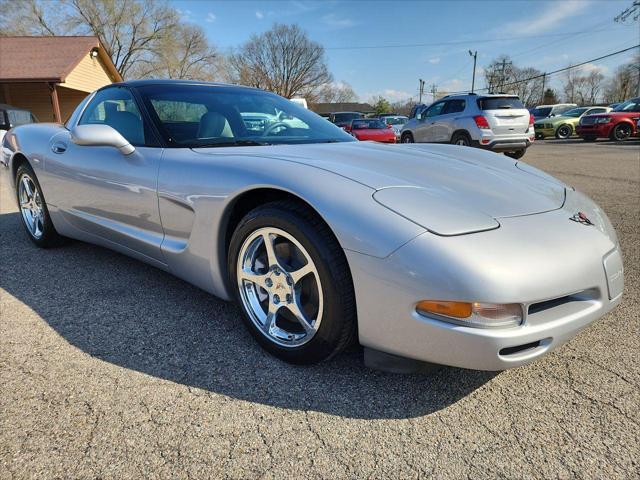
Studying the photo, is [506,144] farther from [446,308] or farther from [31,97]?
[31,97]

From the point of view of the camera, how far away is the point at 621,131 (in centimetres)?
1639

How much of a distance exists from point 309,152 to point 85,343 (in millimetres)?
1423

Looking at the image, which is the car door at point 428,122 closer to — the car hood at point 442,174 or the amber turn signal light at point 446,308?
the car hood at point 442,174

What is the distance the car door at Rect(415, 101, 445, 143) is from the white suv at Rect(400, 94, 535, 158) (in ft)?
1.45

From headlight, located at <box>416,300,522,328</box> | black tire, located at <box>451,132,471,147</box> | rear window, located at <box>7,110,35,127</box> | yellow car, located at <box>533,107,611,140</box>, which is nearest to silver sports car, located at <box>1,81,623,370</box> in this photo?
headlight, located at <box>416,300,522,328</box>

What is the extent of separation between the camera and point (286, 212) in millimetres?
1815

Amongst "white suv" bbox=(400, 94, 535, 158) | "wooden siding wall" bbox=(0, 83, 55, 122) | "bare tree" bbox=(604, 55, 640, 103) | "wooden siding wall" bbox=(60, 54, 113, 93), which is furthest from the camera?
"bare tree" bbox=(604, 55, 640, 103)

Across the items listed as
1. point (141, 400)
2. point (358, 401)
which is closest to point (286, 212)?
point (358, 401)

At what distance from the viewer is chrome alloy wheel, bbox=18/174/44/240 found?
360cm

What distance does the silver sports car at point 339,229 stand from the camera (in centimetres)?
146

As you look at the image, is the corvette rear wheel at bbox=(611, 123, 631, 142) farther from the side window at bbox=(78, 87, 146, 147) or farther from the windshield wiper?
the side window at bbox=(78, 87, 146, 147)

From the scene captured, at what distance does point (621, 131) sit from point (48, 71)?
21745 millimetres

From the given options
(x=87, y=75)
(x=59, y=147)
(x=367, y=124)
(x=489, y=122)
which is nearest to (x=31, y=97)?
(x=87, y=75)

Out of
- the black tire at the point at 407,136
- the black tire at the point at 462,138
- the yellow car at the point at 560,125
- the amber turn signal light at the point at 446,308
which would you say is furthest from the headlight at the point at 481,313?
the yellow car at the point at 560,125
